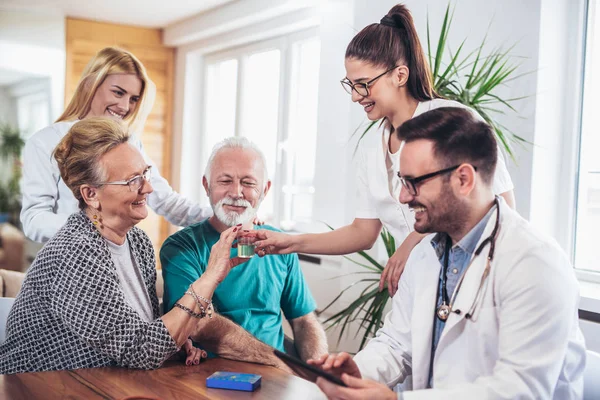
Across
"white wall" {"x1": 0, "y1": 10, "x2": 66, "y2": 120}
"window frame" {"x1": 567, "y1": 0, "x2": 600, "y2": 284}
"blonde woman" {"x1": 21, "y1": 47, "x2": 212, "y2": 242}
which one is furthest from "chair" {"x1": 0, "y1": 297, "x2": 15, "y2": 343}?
"white wall" {"x1": 0, "y1": 10, "x2": 66, "y2": 120}

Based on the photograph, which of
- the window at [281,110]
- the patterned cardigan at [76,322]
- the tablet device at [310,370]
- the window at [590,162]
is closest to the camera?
the tablet device at [310,370]

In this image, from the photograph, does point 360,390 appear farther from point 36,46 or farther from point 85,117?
point 36,46

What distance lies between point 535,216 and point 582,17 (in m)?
0.97

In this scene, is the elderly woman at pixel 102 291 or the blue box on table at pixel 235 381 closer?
the blue box on table at pixel 235 381

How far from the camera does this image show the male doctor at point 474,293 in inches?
52.1

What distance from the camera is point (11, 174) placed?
5883 millimetres

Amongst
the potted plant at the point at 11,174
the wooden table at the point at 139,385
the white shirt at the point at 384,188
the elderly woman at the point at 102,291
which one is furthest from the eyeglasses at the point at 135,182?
the potted plant at the point at 11,174

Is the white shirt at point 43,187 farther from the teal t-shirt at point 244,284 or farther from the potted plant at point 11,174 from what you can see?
the potted plant at point 11,174

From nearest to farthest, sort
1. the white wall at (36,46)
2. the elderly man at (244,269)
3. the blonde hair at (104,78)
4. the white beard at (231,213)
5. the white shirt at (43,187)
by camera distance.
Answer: the elderly man at (244,269), the white beard at (231,213), the white shirt at (43,187), the blonde hair at (104,78), the white wall at (36,46)

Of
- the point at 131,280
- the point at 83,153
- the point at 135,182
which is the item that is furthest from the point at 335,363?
the point at 83,153

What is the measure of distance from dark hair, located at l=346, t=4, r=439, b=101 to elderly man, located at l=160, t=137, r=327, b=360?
645mm

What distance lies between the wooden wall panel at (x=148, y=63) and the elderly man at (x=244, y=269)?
4.20 meters

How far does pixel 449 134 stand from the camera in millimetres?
1457

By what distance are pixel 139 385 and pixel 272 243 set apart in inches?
32.0
